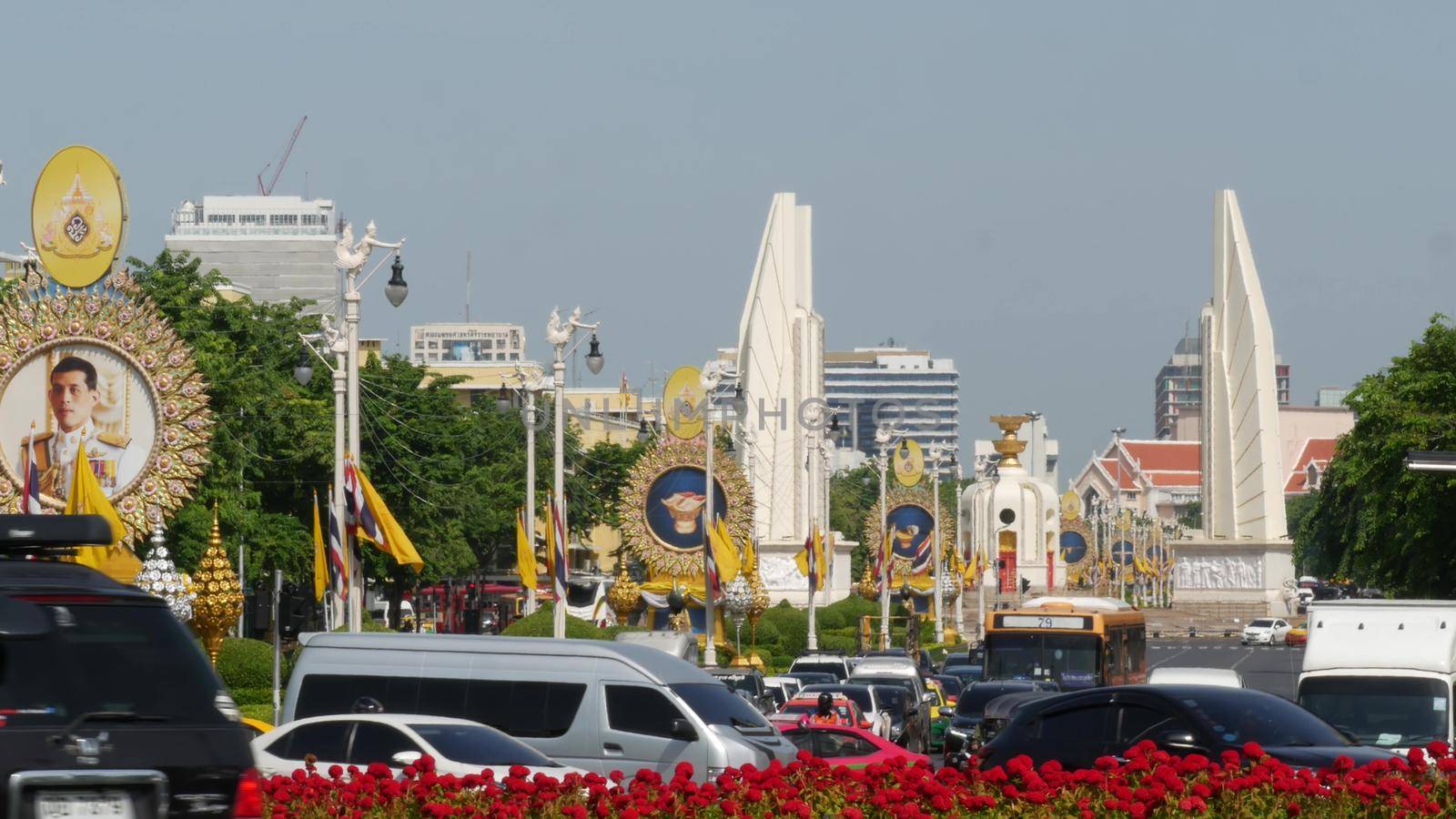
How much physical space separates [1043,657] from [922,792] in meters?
22.4

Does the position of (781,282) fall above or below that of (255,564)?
above

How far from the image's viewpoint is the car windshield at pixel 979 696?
29.8 m

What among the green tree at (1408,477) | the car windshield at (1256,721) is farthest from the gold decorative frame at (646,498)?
the car windshield at (1256,721)

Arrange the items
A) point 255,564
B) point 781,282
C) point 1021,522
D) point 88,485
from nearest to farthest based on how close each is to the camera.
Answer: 1. point 88,485
2. point 255,564
3. point 781,282
4. point 1021,522

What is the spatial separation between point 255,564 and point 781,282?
3957 centimetres

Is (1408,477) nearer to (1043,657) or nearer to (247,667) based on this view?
(1043,657)

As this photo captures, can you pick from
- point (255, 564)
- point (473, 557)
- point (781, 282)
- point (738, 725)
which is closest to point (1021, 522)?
point (781, 282)

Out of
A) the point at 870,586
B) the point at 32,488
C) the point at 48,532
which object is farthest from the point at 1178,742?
the point at 870,586

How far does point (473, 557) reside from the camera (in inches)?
2825

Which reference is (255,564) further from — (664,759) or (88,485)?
(664,759)

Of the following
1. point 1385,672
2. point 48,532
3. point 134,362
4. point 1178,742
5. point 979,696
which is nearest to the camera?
point 48,532

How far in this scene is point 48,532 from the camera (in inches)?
387

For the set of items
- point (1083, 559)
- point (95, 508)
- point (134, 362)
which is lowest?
point (95, 508)

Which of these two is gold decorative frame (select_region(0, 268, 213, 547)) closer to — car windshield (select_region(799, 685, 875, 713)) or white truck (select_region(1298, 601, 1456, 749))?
car windshield (select_region(799, 685, 875, 713))
